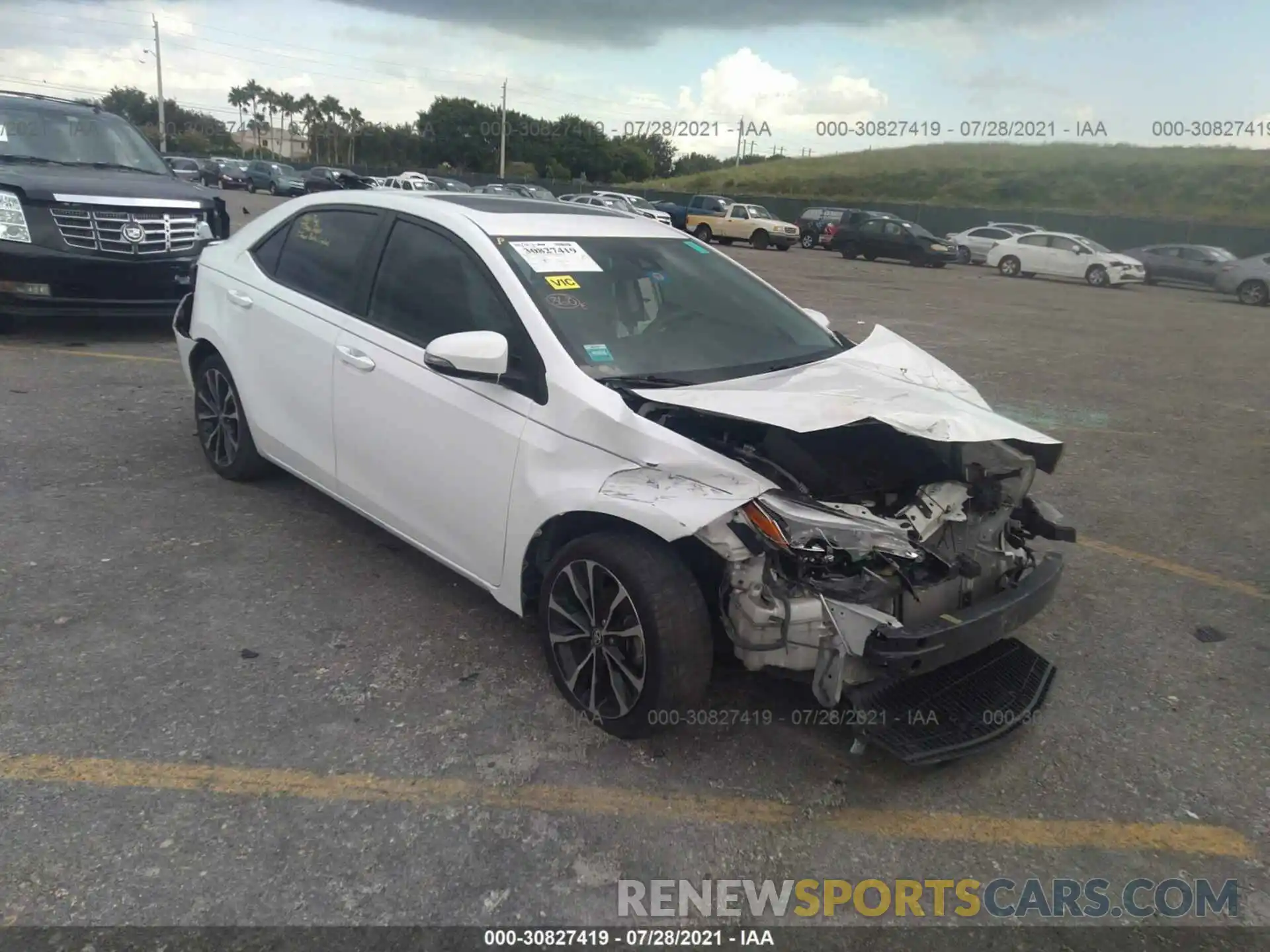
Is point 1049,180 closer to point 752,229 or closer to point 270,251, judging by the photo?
point 752,229

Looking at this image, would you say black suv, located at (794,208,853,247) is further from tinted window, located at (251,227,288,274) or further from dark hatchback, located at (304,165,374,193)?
tinted window, located at (251,227,288,274)

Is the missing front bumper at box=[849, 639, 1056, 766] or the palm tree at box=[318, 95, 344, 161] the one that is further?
the palm tree at box=[318, 95, 344, 161]

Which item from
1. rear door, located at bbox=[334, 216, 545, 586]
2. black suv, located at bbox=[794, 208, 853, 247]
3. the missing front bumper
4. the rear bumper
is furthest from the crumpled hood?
black suv, located at bbox=[794, 208, 853, 247]

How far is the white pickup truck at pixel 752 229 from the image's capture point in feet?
107

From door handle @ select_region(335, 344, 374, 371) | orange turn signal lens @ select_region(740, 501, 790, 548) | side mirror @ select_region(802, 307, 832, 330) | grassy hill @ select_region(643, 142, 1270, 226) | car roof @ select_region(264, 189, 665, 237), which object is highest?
grassy hill @ select_region(643, 142, 1270, 226)

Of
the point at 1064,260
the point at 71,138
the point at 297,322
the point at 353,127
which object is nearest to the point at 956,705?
the point at 297,322

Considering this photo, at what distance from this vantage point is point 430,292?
12.6ft

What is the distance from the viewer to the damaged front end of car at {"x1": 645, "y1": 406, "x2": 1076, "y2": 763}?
9.34 ft

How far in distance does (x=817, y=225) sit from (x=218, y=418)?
32.5m

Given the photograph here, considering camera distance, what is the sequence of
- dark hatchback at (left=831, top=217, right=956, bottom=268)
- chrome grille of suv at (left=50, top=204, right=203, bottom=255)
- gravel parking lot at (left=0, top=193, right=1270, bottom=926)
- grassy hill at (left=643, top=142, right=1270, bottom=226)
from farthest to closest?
grassy hill at (left=643, top=142, right=1270, bottom=226), dark hatchback at (left=831, top=217, right=956, bottom=268), chrome grille of suv at (left=50, top=204, right=203, bottom=255), gravel parking lot at (left=0, top=193, right=1270, bottom=926)

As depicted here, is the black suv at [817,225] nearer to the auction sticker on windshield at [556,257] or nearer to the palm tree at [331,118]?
the auction sticker on windshield at [556,257]

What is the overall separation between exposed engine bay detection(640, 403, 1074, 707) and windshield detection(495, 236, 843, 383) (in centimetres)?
49

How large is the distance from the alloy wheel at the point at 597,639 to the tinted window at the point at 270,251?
2.52 meters

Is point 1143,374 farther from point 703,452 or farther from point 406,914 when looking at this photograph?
point 406,914
